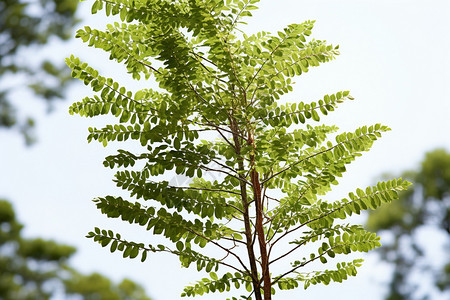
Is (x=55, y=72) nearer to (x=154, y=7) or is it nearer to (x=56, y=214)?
(x=56, y=214)

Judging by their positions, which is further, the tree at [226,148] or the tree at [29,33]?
the tree at [29,33]

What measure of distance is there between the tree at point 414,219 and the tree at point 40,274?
14.2 feet

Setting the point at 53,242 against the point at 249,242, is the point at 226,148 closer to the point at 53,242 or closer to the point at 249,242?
the point at 249,242

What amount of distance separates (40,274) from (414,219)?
619cm

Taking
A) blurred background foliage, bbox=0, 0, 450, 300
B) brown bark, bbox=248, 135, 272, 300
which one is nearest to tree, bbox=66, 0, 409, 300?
brown bark, bbox=248, 135, 272, 300

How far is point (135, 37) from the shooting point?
1.28m

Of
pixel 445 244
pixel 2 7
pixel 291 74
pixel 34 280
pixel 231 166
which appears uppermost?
pixel 2 7

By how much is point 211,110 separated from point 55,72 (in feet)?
21.6

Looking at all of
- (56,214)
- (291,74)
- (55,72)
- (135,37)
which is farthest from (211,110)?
(55,72)

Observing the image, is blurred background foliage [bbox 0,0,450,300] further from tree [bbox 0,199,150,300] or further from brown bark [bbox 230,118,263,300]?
brown bark [bbox 230,118,263,300]

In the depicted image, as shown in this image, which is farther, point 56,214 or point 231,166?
point 56,214

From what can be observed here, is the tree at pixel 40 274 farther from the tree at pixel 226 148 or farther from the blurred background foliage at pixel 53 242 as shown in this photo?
the tree at pixel 226 148

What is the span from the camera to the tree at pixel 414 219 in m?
6.96

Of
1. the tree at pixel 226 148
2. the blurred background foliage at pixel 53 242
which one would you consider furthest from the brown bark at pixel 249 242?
the blurred background foliage at pixel 53 242
